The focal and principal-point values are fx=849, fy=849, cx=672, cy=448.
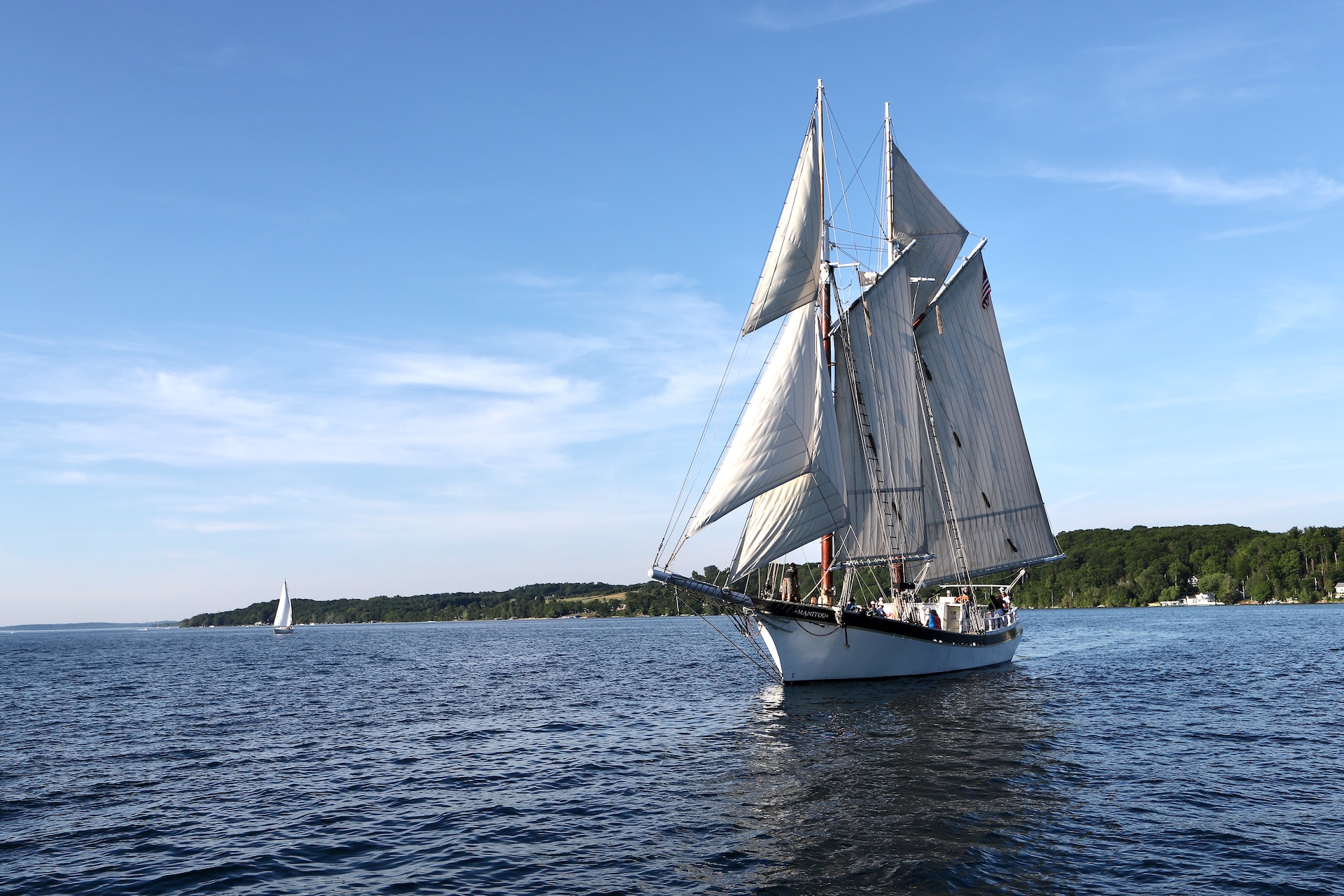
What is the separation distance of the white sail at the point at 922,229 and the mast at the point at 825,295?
495 inches

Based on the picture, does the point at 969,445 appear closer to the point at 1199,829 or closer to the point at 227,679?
the point at 1199,829

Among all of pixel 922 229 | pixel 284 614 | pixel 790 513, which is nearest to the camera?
pixel 790 513

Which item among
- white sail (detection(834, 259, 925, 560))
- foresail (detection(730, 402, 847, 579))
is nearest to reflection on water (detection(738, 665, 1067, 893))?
foresail (detection(730, 402, 847, 579))

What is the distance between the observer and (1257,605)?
7131 inches

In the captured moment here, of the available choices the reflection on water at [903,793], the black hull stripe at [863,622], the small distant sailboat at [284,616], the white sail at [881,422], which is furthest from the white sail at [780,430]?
the small distant sailboat at [284,616]

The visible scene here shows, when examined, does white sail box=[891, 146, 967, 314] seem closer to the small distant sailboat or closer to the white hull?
the white hull

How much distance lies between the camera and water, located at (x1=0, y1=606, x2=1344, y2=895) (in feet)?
50.5

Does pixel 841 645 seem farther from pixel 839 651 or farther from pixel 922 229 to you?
pixel 922 229

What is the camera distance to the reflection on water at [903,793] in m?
15.0

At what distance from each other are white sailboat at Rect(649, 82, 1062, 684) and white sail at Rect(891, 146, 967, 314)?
103 mm

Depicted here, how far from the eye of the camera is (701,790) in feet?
70.9

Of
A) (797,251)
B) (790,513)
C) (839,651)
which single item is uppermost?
(797,251)

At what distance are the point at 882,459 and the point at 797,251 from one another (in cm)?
1319

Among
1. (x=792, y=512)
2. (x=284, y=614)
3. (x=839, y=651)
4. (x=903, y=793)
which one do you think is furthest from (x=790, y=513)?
(x=284, y=614)
